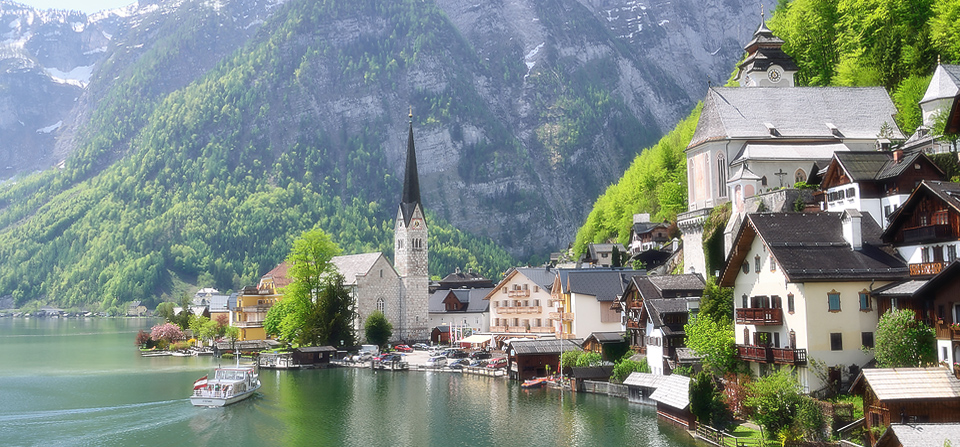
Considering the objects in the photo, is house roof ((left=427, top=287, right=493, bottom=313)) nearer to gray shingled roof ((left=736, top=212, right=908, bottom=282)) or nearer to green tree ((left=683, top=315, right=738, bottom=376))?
green tree ((left=683, top=315, right=738, bottom=376))

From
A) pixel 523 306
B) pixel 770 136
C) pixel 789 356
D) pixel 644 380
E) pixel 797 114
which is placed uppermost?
pixel 797 114

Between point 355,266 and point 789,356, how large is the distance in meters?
78.5

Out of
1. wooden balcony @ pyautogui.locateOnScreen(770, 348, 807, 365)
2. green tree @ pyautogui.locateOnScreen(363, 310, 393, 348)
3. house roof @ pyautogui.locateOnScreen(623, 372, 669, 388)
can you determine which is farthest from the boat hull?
green tree @ pyautogui.locateOnScreen(363, 310, 393, 348)

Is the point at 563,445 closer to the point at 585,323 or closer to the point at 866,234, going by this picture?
the point at 866,234

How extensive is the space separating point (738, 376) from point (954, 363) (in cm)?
1300

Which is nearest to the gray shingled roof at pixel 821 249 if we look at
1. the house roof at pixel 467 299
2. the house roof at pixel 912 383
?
the house roof at pixel 912 383

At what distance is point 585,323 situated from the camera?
3152 inches

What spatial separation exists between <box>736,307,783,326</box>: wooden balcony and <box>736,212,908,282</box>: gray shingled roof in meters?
2.76

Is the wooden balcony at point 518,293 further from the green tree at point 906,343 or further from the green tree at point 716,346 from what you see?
the green tree at point 906,343

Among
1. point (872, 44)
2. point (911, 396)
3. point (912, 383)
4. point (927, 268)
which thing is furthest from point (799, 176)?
point (911, 396)

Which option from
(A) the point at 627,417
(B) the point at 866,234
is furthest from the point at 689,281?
(B) the point at 866,234

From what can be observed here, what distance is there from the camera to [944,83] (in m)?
53.5

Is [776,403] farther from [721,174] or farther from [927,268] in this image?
[721,174]

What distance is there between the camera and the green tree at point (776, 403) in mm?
38500
